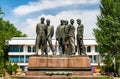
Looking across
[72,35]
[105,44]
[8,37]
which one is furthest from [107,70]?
[72,35]

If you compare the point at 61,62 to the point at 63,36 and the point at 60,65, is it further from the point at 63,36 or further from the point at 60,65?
the point at 63,36

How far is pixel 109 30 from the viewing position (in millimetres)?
52375

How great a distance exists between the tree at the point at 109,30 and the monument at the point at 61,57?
19385 millimetres

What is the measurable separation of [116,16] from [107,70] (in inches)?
419

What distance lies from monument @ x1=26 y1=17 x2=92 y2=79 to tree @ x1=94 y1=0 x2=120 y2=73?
19385 mm

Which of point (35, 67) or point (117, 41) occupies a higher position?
point (117, 41)

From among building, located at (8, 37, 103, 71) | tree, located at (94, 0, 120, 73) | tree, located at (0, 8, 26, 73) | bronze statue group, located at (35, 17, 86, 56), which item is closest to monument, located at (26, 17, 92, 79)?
bronze statue group, located at (35, 17, 86, 56)

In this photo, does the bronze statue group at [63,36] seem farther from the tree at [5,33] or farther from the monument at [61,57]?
the tree at [5,33]

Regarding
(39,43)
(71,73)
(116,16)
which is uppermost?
(116,16)

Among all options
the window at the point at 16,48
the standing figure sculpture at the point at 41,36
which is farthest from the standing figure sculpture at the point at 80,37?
the window at the point at 16,48

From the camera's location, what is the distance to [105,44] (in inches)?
2037

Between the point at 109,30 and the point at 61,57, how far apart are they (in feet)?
73.5

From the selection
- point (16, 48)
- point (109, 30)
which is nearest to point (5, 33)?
point (109, 30)

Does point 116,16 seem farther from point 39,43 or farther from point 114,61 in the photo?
point 39,43
